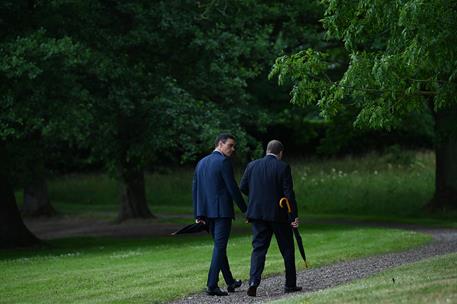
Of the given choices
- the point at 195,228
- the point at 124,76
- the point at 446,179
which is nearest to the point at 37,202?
the point at 446,179

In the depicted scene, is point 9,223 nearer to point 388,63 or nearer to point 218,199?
point 218,199

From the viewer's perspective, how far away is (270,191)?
45.4 ft

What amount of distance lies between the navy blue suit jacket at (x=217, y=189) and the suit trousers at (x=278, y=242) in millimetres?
431

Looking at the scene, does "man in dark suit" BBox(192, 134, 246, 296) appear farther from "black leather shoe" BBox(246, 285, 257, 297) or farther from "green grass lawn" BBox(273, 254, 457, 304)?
"green grass lawn" BBox(273, 254, 457, 304)

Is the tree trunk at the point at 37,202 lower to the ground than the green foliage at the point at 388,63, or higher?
lower

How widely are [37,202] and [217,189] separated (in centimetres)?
2884

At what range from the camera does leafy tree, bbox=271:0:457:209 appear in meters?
13.9

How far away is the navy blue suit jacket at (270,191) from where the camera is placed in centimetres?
1378

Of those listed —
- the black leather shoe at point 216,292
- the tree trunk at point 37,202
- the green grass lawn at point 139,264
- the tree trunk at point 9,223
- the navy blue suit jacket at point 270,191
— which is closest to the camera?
the navy blue suit jacket at point 270,191

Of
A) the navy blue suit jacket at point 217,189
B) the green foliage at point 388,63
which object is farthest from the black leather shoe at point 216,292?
the green foliage at point 388,63

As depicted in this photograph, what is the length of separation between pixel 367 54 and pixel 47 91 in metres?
9.11

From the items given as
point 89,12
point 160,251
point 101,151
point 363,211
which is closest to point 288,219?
point 160,251

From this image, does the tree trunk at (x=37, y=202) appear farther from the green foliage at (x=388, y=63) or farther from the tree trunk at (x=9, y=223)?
the green foliage at (x=388, y=63)

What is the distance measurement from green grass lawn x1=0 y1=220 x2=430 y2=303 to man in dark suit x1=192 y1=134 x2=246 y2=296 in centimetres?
83
